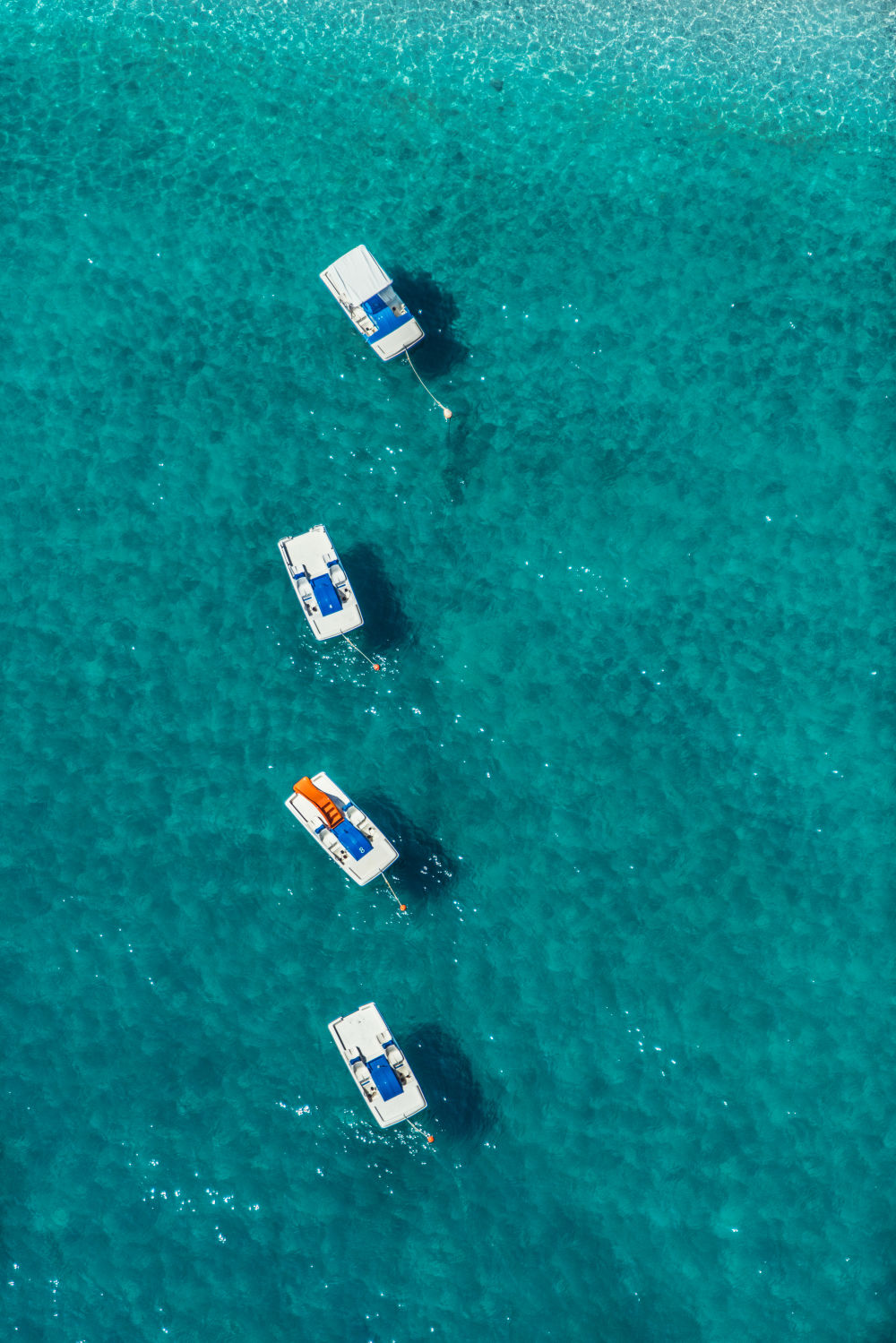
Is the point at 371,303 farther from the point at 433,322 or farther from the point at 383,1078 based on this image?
the point at 383,1078

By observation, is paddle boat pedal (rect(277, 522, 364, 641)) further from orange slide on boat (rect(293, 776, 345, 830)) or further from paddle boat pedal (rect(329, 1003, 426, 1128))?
paddle boat pedal (rect(329, 1003, 426, 1128))

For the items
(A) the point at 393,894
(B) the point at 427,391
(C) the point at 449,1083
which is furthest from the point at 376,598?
(C) the point at 449,1083

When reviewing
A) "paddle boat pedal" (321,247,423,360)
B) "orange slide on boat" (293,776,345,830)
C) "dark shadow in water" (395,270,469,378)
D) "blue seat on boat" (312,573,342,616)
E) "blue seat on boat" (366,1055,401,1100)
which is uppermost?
"paddle boat pedal" (321,247,423,360)

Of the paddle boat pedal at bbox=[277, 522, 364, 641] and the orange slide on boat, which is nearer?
the orange slide on boat

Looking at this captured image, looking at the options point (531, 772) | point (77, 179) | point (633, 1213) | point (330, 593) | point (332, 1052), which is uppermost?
point (77, 179)

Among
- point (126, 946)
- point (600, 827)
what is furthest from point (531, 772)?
point (126, 946)

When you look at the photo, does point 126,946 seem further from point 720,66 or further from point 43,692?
point 720,66

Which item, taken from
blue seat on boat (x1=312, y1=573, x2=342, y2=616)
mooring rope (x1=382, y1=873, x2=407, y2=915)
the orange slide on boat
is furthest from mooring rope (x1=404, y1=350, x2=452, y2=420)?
mooring rope (x1=382, y1=873, x2=407, y2=915)
